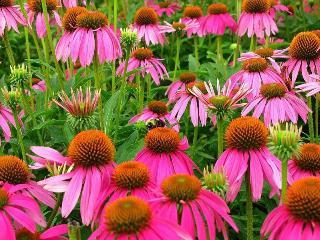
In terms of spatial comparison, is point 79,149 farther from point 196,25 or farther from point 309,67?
point 196,25

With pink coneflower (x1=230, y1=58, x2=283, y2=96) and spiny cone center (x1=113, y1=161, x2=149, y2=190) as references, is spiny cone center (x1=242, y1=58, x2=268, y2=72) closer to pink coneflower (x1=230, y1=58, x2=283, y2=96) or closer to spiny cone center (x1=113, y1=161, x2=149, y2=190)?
pink coneflower (x1=230, y1=58, x2=283, y2=96)

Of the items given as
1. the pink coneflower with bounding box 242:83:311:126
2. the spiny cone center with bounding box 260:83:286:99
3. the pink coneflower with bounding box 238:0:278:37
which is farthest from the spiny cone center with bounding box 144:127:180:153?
the pink coneflower with bounding box 238:0:278:37

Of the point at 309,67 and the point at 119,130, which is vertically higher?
the point at 309,67

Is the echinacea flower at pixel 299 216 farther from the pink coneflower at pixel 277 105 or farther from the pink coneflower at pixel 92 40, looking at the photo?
the pink coneflower at pixel 92 40

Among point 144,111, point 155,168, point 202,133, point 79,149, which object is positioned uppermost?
point 79,149

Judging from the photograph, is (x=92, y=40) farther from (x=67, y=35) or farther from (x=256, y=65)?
(x=256, y=65)

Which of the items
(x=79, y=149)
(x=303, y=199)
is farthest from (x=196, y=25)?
(x=303, y=199)

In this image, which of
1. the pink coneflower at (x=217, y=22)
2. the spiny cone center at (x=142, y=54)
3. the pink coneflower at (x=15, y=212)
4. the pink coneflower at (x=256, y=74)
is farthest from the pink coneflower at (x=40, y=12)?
the pink coneflower at (x=15, y=212)
